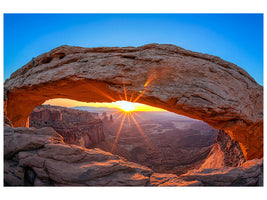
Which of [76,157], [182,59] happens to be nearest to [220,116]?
[182,59]

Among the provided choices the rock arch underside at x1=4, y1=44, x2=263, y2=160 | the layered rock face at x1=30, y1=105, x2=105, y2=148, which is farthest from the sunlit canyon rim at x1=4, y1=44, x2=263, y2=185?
the layered rock face at x1=30, y1=105, x2=105, y2=148

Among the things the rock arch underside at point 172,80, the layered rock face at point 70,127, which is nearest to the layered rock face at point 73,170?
the rock arch underside at point 172,80

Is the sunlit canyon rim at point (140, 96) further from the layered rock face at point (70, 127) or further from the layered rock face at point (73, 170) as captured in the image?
the layered rock face at point (70, 127)

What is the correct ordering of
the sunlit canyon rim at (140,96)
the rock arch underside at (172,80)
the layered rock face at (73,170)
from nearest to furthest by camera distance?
the layered rock face at (73,170)
the sunlit canyon rim at (140,96)
the rock arch underside at (172,80)

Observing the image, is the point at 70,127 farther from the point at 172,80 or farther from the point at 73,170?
the point at 172,80

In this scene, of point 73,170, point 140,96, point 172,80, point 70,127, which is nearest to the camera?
point 73,170

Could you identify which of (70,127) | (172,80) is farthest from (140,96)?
(70,127)
